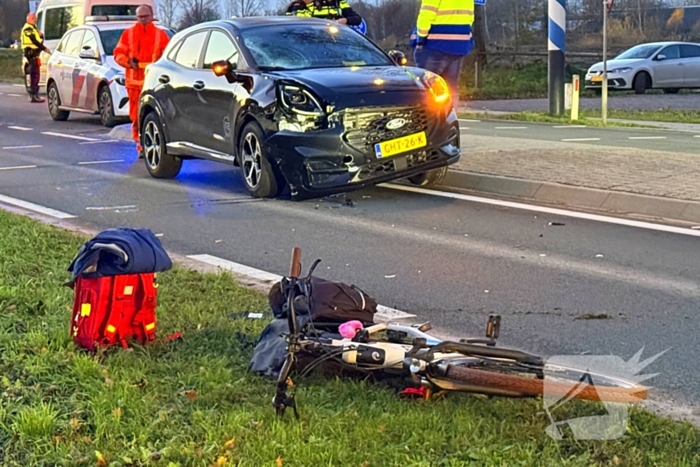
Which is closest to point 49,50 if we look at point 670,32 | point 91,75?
point 91,75

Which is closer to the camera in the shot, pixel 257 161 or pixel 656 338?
pixel 656 338

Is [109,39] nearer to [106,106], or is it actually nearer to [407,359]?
[106,106]

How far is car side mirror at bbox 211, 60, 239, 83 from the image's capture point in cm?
957

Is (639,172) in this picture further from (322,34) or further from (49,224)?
(49,224)

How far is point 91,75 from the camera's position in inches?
714

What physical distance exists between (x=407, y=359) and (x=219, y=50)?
23.5 feet

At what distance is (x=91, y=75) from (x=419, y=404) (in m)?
15.4

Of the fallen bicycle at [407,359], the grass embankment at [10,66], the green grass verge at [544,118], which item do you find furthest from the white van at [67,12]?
the fallen bicycle at [407,359]

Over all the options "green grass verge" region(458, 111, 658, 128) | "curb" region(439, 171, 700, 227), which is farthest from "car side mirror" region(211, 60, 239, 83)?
"green grass verge" region(458, 111, 658, 128)

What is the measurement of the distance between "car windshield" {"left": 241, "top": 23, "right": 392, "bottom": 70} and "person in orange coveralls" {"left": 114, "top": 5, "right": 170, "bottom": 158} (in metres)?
3.33

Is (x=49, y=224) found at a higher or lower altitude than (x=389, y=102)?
lower

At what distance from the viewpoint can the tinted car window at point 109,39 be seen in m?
18.2

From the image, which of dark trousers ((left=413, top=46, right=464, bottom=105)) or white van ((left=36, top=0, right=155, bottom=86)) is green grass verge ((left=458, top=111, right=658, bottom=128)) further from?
white van ((left=36, top=0, right=155, bottom=86))

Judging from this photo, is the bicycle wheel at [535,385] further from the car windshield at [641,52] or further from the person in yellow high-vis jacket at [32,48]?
the car windshield at [641,52]
